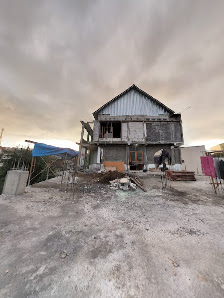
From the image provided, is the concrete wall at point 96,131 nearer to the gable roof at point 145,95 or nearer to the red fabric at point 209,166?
the gable roof at point 145,95

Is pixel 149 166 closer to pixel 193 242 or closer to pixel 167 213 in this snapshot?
pixel 167 213

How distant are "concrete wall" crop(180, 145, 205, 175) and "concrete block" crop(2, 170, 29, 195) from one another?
18.3 m

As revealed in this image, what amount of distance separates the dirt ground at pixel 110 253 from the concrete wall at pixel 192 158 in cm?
1517

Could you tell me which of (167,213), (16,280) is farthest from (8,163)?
(167,213)

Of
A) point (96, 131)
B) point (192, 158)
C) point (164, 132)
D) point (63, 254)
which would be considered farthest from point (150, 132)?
point (63, 254)

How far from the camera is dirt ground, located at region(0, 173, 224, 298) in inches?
54.4

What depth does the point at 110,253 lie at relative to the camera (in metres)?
1.92

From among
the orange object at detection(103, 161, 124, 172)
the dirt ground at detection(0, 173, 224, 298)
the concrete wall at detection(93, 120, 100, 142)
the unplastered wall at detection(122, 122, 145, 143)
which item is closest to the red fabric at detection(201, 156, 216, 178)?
the dirt ground at detection(0, 173, 224, 298)

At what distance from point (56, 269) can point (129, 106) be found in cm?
1844

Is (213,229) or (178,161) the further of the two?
(178,161)

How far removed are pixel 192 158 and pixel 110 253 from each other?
18789 millimetres

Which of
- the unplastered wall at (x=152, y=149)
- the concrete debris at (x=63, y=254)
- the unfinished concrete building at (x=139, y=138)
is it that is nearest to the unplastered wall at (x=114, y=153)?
the unfinished concrete building at (x=139, y=138)

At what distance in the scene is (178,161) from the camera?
15742mm

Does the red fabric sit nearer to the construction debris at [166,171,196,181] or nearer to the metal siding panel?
the construction debris at [166,171,196,181]
